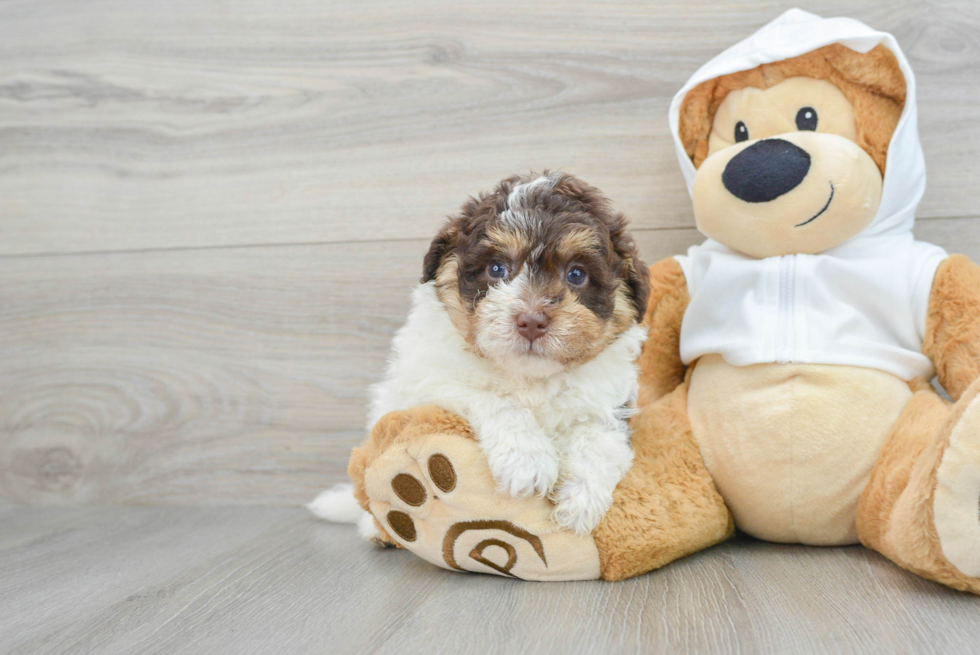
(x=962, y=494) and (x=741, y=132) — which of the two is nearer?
(x=962, y=494)

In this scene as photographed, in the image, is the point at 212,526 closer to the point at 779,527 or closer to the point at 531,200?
the point at 531,200

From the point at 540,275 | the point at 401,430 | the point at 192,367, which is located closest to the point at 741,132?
the point at 540,275

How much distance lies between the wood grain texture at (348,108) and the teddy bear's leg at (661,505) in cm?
57

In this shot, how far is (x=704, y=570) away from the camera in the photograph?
131 cm

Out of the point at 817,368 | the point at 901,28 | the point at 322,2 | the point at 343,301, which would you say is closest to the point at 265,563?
the point at 343,301

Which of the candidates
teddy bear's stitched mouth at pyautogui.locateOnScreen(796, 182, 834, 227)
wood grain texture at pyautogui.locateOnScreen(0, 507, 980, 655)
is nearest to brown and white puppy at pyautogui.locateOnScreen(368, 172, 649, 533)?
wood grain texture at pyautogui.locateOnScreen(0, 507, 980, 655)

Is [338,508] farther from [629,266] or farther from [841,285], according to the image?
[841,285]

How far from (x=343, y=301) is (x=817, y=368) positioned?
43.9 inches

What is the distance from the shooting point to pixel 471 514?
123 centimetres

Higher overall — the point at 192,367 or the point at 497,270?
the point at 497,270

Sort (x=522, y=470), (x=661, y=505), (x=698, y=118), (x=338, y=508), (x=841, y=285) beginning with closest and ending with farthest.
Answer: (x=522, y=470) < (x=661, y=505) < (x=841, y=285) < (x=698, y=118) < (x=338, y=508)

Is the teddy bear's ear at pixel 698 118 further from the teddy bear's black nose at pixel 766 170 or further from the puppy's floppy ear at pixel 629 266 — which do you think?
the puppy's floppy ear at pixel 629 266

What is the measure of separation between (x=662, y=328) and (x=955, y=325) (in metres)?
0.52

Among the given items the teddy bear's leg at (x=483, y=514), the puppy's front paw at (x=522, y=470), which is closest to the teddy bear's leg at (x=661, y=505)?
the teddy bear's leg at (x=483, y=514)
